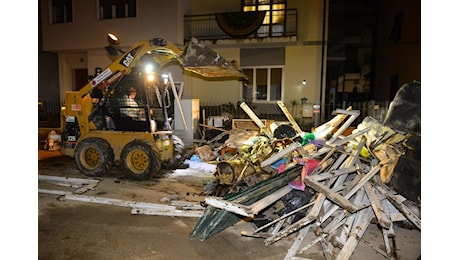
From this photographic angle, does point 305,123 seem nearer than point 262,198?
No

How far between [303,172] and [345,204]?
107 cm

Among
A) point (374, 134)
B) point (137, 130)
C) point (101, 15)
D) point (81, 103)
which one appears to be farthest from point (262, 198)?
point (101, 15)

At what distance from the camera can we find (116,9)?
14.3m

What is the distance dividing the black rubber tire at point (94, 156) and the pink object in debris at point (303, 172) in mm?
4398

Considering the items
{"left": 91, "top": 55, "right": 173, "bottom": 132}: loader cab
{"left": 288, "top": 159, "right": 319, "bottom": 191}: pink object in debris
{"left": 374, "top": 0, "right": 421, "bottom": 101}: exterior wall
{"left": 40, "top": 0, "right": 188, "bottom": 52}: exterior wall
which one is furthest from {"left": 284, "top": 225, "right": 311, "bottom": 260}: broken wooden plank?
{"left": 40, "top": 0, "right": 188, "bottom": 52}: exterior wall

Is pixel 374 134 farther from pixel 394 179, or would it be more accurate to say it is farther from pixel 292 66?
pixel 292 66

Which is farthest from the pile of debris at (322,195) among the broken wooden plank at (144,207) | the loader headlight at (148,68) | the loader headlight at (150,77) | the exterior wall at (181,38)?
the exterior wall at (181,38)

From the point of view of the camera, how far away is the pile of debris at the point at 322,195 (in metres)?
4.09

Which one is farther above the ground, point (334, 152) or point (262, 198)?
point (334, 152)

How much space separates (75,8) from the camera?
14.5 meters

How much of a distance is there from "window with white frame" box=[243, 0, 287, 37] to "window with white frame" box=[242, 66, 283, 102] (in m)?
1.54

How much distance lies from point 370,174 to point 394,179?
0.33 m

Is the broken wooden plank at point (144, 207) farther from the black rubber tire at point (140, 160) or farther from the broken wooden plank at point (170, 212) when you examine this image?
the black rubber tire at point (140, 160)

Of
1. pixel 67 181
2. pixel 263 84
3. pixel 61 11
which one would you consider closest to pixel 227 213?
pixel 67 181
